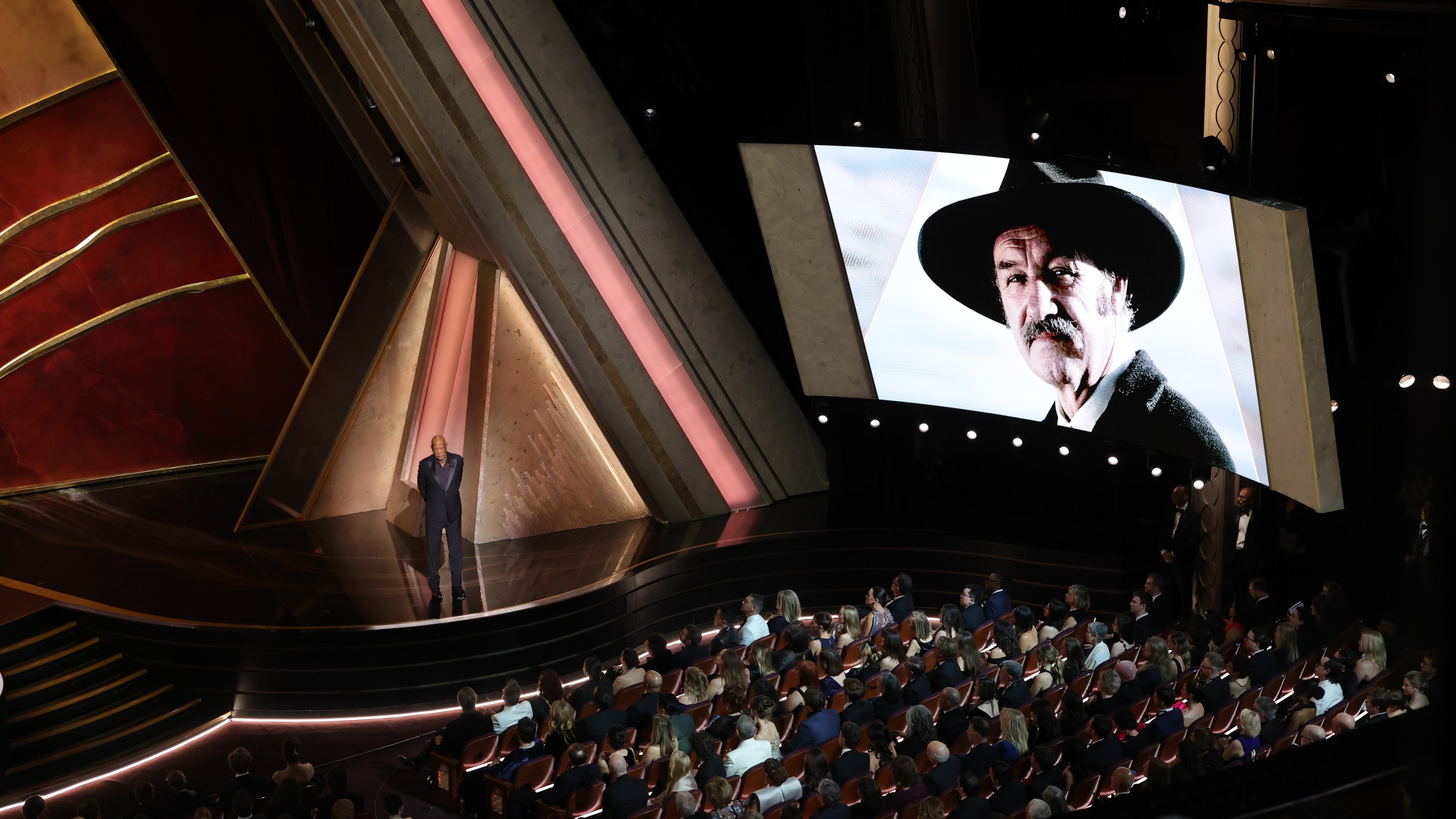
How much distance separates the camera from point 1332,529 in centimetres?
771

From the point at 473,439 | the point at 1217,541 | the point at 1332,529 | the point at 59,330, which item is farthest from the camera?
Result: the point at 59,330

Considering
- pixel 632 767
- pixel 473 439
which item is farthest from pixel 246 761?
pixel 473 439

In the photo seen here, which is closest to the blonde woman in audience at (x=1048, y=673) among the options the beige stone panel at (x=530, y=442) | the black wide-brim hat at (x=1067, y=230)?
the black wide-brim hat at (x=1067, y=230)

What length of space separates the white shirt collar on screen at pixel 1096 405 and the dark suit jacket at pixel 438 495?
4306mm

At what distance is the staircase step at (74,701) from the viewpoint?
22.8 feet

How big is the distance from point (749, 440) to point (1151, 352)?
3.41 m

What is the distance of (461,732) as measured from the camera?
246 inches

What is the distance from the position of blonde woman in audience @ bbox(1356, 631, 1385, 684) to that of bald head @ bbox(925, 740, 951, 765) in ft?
7.37

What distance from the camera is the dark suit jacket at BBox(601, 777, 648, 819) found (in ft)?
17.5

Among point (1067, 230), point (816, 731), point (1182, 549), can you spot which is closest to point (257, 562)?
point (816, 731)

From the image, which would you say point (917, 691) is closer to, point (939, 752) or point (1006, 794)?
point (939, 752)

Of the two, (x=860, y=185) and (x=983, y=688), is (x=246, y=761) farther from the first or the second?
(x=860, y=185)

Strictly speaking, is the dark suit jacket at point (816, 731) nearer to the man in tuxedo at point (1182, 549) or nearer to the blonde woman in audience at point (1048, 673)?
the blonde woman in audience at point (1048, 673)

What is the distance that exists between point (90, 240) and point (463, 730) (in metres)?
7.28
